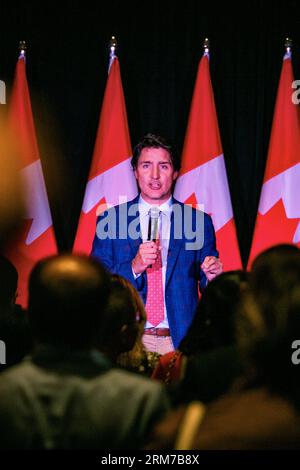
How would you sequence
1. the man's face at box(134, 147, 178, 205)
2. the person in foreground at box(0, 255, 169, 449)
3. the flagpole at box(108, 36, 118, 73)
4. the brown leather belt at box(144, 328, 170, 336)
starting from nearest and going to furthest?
the person in foreground at box(0, 255, 169, 449)
the brown leather belt at box(144, 328, 170, 336)
the man's face at box(134, 147, 178, 205)
the flagpole at box(108, 36, 118, 73)

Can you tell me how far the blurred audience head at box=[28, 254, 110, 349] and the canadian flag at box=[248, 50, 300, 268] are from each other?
3.56 meters

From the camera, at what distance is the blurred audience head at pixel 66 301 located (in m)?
1.45

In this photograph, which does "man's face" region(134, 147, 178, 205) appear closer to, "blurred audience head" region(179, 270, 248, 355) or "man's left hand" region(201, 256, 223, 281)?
"man's left hand" region(201, 256, 223, 281)

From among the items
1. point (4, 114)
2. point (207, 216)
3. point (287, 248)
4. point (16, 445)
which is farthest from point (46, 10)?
point (16, 445)

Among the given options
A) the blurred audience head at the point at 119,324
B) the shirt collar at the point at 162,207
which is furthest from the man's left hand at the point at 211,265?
the blurred audience head at the point at 119,324

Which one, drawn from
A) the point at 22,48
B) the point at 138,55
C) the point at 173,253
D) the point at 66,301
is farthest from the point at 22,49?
the point at 66,301

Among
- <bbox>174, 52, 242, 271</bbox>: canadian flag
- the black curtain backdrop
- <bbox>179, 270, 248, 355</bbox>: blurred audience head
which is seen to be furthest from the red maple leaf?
<bbox>179, 270, 248, 355</bbox>: blurred audience head

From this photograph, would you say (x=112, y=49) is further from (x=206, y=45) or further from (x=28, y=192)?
(x=28, y=192)

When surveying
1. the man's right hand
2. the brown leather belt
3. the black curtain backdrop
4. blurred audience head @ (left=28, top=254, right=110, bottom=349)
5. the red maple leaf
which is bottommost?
the brown leather belt

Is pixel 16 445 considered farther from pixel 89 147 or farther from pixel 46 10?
pixel 46 10

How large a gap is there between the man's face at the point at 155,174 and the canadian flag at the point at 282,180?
0.82 metres

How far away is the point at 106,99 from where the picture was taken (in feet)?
16.6

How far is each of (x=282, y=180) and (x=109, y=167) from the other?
122 cm

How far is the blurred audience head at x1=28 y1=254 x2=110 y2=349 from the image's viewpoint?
1446mm
